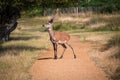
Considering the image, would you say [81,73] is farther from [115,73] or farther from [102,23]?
[102,23]

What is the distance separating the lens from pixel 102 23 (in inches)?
1543

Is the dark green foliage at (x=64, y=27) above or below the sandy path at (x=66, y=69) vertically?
below

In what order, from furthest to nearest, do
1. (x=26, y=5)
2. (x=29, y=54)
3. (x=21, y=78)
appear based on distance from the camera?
(x=26, y=5) < (x=29, y=54) < (x=21, y=78)

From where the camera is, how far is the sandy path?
43.9 feet

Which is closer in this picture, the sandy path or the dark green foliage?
the sandy path

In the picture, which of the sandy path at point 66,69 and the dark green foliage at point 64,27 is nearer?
the sandy path at point 66,69

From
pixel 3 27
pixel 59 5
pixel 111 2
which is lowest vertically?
pixel 111 2

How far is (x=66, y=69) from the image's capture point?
1483 centimetres

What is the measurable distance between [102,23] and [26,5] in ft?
62.9

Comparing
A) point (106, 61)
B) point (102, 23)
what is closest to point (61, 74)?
point (106, 61)

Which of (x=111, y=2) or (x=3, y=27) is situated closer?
(x=3, y=27)

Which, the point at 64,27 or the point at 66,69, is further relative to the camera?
the point at 64,27

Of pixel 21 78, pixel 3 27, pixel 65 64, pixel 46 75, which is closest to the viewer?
pixel 21 78

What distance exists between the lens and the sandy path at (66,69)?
13378mm
